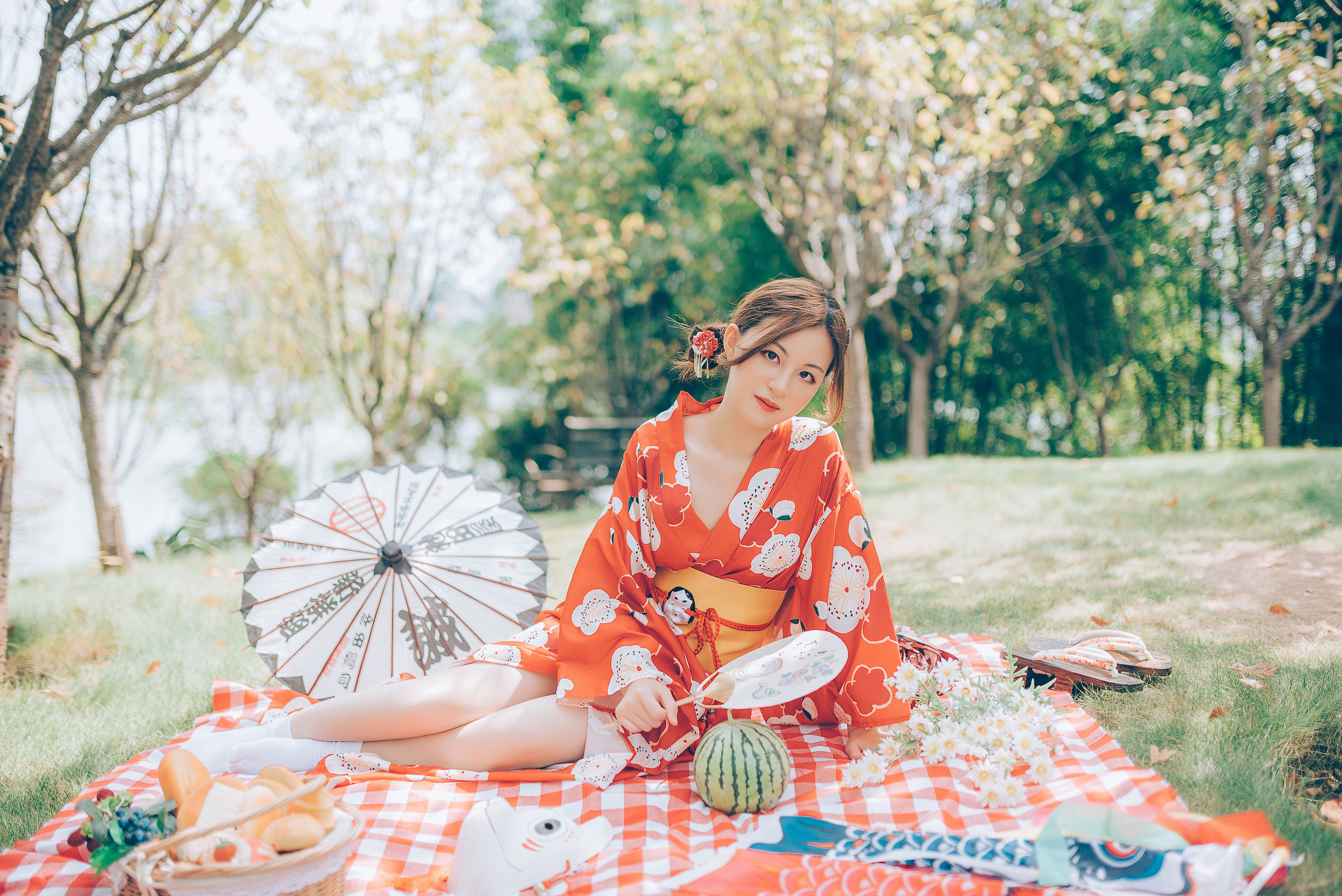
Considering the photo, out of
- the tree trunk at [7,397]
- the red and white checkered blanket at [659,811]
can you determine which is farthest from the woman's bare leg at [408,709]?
the tree trunk at [7,397]

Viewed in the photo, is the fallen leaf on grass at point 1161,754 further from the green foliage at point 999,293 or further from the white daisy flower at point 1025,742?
the green foliage at point 999,293

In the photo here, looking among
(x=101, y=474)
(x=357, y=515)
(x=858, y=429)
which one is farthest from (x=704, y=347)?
(x=858, y=429)

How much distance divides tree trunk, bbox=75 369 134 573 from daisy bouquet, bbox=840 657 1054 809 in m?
4.37

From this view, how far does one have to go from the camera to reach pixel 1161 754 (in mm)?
1990

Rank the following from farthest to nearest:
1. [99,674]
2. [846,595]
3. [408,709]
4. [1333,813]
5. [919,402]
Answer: [919,402]
[99,674]
[846,595]
[408,709]
[1333,813]

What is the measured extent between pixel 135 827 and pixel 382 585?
3.52 ft

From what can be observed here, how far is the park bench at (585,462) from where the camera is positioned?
27.9 feet

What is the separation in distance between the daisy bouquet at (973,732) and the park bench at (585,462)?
20.8 feet

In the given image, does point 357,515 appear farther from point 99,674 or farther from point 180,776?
point 99,674

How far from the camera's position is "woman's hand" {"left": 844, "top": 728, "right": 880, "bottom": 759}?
211 centimetres

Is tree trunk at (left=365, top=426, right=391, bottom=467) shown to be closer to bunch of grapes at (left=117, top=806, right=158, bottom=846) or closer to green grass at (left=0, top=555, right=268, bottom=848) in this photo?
green grass at (left=0, top=555, right=268, bottom=848)

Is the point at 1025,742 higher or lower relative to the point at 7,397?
lower

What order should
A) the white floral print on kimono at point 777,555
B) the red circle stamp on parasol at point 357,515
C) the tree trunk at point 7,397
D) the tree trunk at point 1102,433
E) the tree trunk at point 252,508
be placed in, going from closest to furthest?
1. the white floral print on kimono at point 777,555
2. the red circle stamp on parasol at point 357,515
3. the tree trunk at point 7,397
4. the tree trunk at point 252,508
5. the tree trunk at point 1102,433

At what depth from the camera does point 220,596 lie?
161 inches
